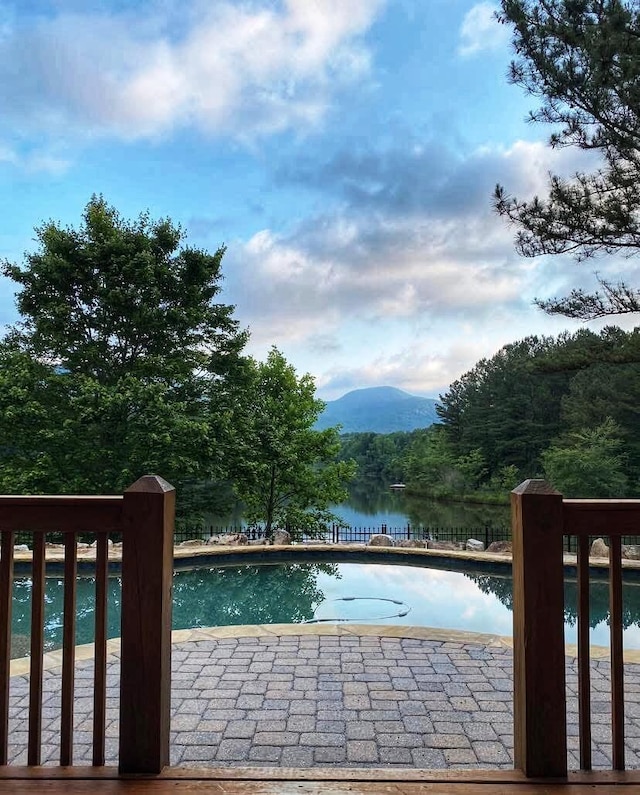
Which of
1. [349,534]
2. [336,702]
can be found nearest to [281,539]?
[349,534]

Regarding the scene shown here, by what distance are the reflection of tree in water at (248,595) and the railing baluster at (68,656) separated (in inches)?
185

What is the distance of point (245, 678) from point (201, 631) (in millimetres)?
1032

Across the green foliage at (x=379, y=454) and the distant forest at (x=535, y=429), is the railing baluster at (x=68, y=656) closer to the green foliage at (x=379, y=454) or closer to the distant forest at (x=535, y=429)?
the distant forest at (x=535, y=429)

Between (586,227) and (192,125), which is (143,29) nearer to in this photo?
(192,125)

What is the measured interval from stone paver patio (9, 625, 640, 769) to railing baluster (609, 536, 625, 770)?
80cm

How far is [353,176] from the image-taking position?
37.6 ft

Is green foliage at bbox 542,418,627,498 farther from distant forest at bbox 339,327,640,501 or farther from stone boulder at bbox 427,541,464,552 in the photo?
stone boulder at bbox 427,541,464,552

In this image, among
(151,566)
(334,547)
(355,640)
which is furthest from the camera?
(334,547)

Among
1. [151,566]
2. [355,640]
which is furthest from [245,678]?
[151,566]

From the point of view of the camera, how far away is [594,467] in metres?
15.5

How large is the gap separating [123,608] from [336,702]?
182 cm

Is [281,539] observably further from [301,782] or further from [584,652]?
[584,652]

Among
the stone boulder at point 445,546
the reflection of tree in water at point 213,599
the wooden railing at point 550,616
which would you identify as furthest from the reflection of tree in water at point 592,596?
the wooden railing at point 550,616

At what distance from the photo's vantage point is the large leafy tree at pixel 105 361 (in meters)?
9.52
